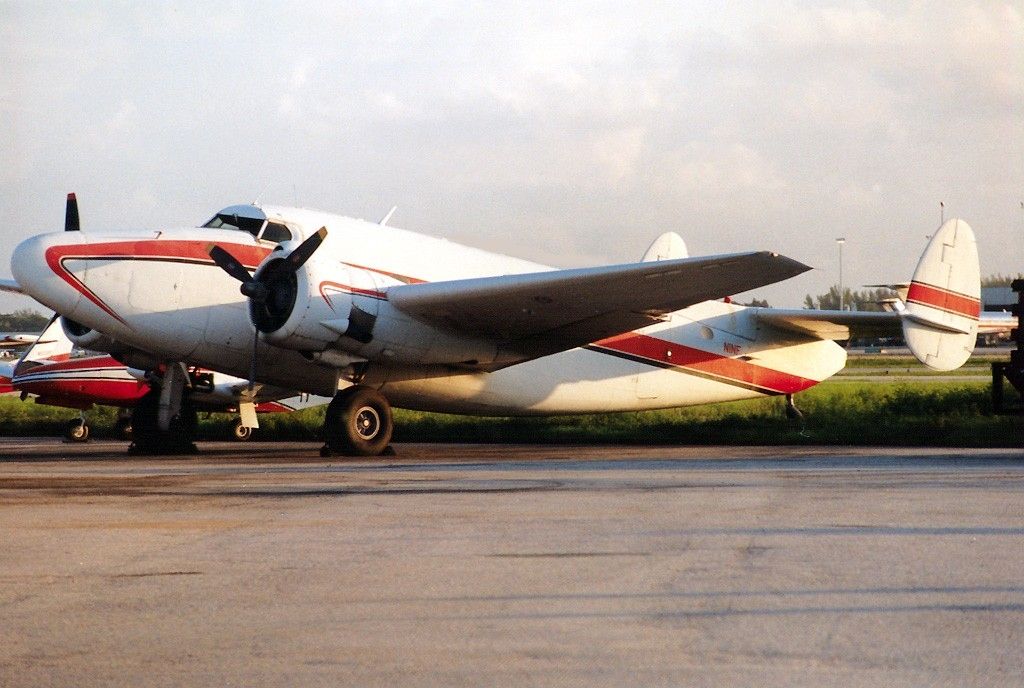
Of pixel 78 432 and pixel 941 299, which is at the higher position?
pixel 941 299

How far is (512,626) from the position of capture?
525 cm

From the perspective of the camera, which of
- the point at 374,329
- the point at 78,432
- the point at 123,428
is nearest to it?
the point at 374,329

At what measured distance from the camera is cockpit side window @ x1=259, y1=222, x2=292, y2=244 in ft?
58.4

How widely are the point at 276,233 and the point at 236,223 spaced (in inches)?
26.9

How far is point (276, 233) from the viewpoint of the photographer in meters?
17.9

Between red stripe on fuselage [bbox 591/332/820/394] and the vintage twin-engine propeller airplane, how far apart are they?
0.06m

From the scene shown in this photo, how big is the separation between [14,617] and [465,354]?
13222 mm

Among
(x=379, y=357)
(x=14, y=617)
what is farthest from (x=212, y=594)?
(x=379, y=357)

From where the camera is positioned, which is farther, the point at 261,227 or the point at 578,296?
the point at 261,227

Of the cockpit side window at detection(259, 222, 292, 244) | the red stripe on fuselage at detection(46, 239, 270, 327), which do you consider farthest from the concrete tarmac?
the cockpit side window at detection(259, 222, 292, 244)

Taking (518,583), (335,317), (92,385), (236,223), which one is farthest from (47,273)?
(518,583)

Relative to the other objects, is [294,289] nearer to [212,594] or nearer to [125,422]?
[212,594]

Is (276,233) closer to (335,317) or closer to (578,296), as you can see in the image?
(335,317)

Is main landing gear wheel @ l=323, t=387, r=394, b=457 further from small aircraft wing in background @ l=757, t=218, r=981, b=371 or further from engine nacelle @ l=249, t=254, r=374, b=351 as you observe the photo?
small aircraft wing in background @ l=757, t=218, r=981, b=371
